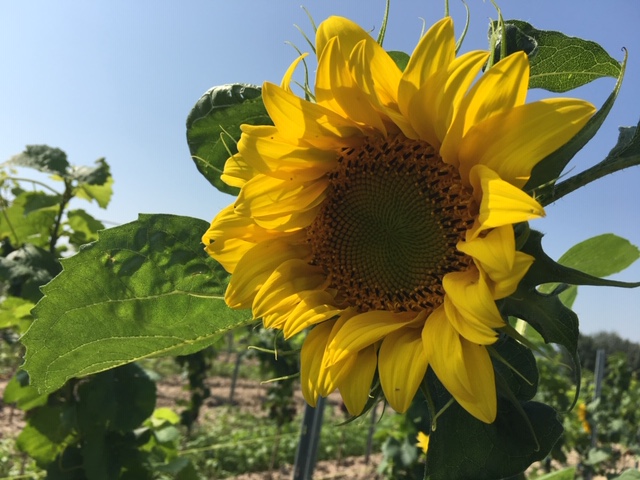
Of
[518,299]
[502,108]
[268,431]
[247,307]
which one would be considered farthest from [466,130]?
[268,431]

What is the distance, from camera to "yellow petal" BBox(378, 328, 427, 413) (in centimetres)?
60

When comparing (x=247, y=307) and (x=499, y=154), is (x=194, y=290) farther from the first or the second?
(x=499, y=154)

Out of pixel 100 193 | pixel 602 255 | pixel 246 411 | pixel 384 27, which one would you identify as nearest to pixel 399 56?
pixel 384 27

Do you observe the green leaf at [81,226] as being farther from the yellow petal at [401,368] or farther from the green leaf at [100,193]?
the yellow petal at [401,368]

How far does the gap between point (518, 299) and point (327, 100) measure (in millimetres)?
270

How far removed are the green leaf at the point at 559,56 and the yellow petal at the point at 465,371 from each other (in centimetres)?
31

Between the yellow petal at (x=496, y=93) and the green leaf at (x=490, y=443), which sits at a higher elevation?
the yellow petal at (x=496, y=93)

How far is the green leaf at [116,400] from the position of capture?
7.97 ft

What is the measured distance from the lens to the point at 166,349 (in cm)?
75

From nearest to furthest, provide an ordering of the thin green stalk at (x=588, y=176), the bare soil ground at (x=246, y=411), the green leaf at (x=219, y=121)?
1. the thin green stalk at (x=588, y=176)
2. the green leaf at (x=219, y=121)
3. the bare soil ground at (x=246, y=411)

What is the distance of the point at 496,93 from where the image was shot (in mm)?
564

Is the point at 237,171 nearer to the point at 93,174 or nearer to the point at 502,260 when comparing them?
the point at 502,260

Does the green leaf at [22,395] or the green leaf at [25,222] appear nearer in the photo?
the green leaf at [22,395]

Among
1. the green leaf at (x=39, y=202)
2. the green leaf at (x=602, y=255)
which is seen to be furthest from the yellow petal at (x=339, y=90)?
the green leaf at (x=39, y=202)
